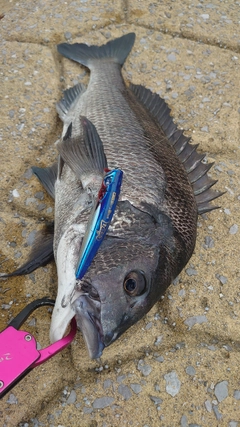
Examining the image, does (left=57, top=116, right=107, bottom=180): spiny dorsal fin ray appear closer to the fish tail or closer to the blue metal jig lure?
the blue metal jig lure

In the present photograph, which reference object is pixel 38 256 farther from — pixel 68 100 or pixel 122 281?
pixel 68 100

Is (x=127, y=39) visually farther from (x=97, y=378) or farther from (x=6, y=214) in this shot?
(x=97, y=378)

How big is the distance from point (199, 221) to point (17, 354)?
1.45m

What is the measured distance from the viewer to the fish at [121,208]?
1668mm

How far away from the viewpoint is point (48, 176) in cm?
266

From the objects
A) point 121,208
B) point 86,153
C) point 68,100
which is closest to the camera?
point 121,208

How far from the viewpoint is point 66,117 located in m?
2.99

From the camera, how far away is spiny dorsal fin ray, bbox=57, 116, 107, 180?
2.12 metres

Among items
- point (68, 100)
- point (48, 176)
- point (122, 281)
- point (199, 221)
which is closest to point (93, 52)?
point (68, 100)

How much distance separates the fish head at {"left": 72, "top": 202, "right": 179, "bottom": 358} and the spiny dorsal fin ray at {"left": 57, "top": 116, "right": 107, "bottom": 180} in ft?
1.29

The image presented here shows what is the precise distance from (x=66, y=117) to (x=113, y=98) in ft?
1.35

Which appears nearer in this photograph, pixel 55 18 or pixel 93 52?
pixel 93 52

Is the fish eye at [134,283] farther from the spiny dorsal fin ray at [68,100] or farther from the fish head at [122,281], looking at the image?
the spiny dorsal fin ray at [68,100]

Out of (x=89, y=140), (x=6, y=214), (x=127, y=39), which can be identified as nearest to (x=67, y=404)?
(x=6, y=214)
